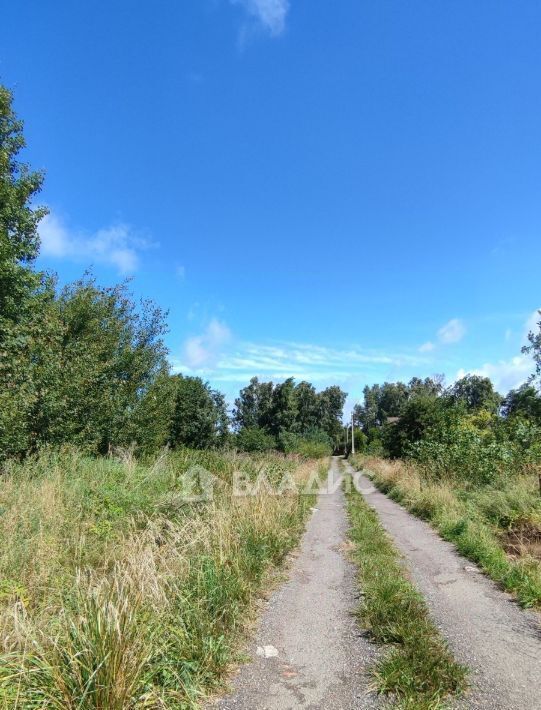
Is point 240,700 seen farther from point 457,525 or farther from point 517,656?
point 457,525

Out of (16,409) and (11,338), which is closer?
(16,409)

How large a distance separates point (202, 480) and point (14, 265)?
7.03 m

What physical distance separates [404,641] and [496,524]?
524cm

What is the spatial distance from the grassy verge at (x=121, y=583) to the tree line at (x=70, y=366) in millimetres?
3009

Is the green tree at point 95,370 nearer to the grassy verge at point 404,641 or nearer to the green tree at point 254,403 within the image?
the grassy verge at point 404,641

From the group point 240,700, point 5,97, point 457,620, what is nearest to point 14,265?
point 5,97

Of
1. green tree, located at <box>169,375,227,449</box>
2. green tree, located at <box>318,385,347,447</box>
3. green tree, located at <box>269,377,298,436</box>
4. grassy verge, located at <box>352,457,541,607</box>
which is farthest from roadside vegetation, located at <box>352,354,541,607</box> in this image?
green tree, located at <box>318,385,347,447</box>

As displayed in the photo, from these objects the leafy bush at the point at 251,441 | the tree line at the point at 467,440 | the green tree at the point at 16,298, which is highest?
the green tree at the point at 16,298

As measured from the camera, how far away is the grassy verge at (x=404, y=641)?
9.30 feet

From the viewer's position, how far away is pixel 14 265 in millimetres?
9805

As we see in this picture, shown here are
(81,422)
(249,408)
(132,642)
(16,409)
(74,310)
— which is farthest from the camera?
(249,408)

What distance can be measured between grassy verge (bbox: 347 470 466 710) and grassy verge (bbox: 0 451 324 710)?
4.26 ft

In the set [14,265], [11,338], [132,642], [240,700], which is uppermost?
[14,265]

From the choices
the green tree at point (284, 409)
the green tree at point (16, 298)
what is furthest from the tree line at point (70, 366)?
the green tree at point (284, 409)
